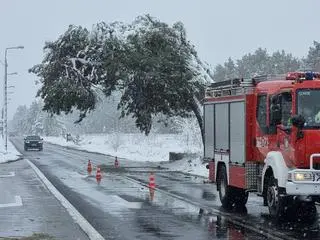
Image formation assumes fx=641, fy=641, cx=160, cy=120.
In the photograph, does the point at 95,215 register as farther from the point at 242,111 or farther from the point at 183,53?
the point at 183,53

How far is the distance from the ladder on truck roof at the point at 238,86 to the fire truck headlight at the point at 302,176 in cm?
283

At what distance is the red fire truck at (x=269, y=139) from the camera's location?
39.7 ft

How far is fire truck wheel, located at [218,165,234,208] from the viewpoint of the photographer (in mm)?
15882

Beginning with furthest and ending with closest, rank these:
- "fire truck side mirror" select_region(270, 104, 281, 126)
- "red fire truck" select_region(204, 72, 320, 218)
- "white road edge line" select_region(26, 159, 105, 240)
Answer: "fire truck side mirror" select_region(270, 104, 281, 126)
"red fire truck" select_region(204, 72, 320, 218)
"white road edge line" select_region(26, 159, 105, 240)

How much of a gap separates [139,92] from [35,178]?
452 inches

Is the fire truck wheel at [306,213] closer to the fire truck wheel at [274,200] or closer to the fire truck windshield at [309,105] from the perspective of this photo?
the fire truck wheel at [274,200]

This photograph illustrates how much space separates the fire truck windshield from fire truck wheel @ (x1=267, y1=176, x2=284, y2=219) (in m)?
1.51

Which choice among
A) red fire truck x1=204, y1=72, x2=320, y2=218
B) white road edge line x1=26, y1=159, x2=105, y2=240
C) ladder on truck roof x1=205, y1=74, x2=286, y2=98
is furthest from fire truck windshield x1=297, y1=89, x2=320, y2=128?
white road edge line x1=26, y1=159, x2=105, y2=240

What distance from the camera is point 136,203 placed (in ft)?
55.0

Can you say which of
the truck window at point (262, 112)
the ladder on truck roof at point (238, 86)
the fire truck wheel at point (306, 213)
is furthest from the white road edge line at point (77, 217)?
the ladder on truck roof at point (238, 86)

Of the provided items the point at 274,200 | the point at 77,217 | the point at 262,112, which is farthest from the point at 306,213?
the point at 77,217

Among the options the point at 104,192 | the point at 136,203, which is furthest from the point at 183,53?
the point at 136,203

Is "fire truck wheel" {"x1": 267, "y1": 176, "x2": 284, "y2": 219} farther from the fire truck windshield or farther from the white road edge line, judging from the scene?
the white road edge line

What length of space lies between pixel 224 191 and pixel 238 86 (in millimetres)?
2746
